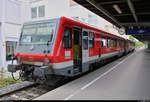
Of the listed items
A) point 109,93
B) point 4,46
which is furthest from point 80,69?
point 4,46

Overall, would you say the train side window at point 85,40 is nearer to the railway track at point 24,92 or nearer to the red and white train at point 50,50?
the red and white train at point 50,50

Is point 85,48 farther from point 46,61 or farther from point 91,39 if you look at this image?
point 46,61

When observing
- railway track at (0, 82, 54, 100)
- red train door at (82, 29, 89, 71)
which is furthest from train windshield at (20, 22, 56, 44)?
red train door at (82, 29, 89, 71)

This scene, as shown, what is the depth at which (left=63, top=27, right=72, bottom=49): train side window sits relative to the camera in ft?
21.1

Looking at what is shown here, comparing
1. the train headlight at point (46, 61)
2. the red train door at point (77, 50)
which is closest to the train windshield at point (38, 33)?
the train headlight at point (46, 61)

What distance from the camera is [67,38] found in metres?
6.56

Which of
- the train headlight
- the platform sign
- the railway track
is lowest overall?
the railway track

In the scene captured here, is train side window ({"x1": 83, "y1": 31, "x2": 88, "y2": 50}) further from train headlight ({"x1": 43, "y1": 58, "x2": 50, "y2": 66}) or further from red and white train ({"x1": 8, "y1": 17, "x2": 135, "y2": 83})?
train headlight ({"x1": 43, "y1": 58, "x2": 50, "y2": 66})

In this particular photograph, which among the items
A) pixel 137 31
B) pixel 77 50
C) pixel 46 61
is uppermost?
pixel 137 31

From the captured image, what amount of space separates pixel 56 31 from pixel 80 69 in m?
2.66

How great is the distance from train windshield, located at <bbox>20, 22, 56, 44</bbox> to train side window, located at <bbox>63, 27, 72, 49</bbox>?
0.56 metres

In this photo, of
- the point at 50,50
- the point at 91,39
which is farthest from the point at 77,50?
the point at 50,50

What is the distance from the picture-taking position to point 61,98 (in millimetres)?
5062

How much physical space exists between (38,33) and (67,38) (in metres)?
1.28
